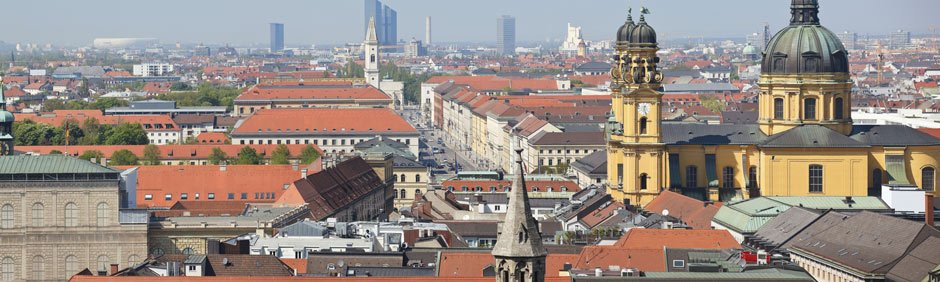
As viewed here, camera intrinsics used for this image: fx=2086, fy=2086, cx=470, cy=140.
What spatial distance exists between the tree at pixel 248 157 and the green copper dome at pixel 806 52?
185 feet

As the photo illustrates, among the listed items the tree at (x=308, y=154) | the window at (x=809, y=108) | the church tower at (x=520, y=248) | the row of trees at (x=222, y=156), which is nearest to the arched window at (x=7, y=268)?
the window at (x=809, y=108)

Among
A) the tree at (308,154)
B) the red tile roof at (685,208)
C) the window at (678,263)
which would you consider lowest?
the tree at (308,154)

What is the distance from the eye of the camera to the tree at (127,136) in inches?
7096

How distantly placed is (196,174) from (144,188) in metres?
3.32

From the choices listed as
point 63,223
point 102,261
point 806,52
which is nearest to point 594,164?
point 806,52

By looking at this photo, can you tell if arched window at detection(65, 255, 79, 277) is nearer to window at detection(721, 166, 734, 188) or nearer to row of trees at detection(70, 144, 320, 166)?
window at detection(721, 166, 734, 188)

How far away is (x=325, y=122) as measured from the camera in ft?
636

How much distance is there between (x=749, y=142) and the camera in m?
108

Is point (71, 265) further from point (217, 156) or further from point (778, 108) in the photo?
point (217, 156)

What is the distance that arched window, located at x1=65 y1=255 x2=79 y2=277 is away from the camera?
8356cm

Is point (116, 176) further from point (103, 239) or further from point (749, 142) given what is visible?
point (749, 142)

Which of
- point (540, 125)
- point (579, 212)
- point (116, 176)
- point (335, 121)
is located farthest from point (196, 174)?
point (335, 121)

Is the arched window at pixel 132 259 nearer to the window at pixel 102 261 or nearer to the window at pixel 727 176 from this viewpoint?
the window at pixel 102 261

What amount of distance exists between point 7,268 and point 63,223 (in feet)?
9.29
